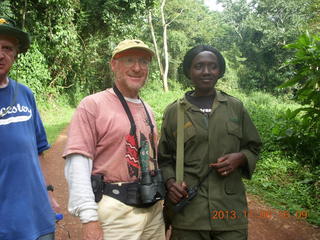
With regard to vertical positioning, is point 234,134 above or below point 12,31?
below

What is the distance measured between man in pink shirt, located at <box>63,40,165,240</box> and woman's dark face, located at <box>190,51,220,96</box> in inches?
20.3

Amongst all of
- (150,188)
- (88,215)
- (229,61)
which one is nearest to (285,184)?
(150,188)

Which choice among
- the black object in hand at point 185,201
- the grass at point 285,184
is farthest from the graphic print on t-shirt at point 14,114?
the grass at point 285,184

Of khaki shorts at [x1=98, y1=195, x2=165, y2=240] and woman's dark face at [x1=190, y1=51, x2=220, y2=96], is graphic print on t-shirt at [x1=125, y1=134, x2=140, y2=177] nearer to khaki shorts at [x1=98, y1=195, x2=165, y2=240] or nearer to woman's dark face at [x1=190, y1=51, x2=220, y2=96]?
khaki shorts at [x1=98, y1=195, x2=165, y2=240]

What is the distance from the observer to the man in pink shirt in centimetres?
198

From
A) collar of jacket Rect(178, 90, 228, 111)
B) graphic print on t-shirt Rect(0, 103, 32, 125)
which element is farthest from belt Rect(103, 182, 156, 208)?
collar of jacket Rect(178, 90, 228, 111)

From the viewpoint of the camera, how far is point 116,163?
6.93 ft

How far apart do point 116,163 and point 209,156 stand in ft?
2.43

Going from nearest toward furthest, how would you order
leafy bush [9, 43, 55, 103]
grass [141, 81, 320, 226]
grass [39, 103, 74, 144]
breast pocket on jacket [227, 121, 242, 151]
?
breast pocket on jacket [227, 121, 242, 151] < grass [141, 81, 320, 226] < grass [39, 103, 74, 144] < leafy bush [9, 43, 55, 103]

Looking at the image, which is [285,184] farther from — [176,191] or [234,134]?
[176,191]

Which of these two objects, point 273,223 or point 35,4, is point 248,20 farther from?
point 273,223

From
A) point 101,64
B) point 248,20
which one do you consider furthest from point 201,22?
point 101,64

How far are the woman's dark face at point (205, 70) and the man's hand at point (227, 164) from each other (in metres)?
0.56

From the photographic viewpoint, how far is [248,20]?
32094 mm
